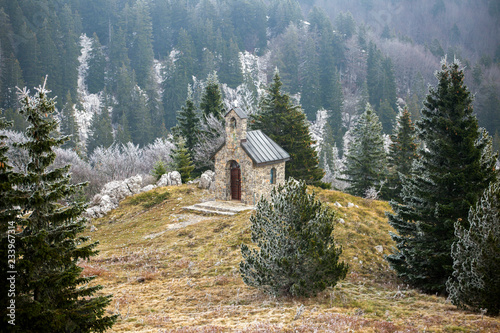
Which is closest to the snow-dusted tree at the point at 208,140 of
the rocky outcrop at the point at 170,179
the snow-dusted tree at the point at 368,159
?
the rocky outcrop at the point at 170,179

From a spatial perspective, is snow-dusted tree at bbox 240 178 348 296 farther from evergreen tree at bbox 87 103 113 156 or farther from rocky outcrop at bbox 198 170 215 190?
evergreen tree at bbox 87 103 113 156

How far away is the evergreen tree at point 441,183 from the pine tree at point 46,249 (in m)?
9.90

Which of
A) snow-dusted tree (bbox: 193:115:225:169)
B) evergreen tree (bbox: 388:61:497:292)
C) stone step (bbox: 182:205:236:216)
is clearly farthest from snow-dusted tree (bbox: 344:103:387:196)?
evergreen tree (bbox: 388:61:497:292)

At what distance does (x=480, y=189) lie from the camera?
1184 centimetres

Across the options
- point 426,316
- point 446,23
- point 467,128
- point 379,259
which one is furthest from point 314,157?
point 446,23

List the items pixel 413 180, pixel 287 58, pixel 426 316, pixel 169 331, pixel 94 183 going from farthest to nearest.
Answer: pixel 287 58
pixel 94 183
pixel 413 180
pixel 426 316
pixel 169 331

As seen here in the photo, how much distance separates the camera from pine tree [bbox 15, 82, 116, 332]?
6.06 m

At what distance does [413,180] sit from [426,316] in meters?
5.58

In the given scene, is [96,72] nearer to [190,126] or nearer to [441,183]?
[190,126]

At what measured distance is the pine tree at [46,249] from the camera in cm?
606

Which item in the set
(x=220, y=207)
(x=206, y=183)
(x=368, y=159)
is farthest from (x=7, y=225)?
(x=368, y=159)

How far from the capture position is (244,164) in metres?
21.7

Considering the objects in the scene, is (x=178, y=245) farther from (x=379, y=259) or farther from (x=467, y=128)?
(x=467, y=128)

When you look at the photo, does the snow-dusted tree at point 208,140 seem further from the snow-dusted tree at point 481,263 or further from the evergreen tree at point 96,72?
the evergreen tree at point 96,72
